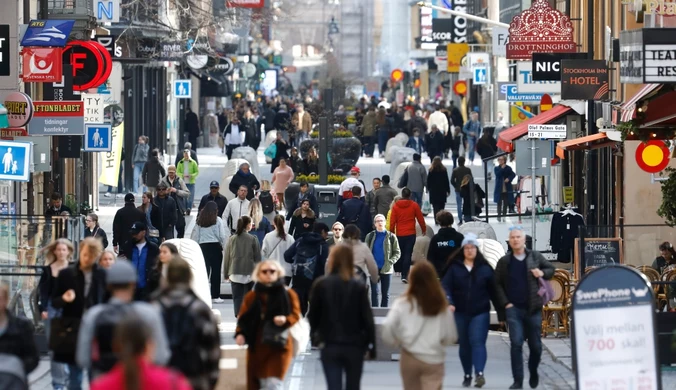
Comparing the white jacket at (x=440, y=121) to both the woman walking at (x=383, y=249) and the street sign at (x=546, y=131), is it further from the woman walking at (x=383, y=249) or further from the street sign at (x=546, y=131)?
the woman walking at (x=383, y=249)

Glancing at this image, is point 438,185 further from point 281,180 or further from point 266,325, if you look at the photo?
point 266,325

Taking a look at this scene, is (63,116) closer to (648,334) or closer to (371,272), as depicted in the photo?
(371,272)

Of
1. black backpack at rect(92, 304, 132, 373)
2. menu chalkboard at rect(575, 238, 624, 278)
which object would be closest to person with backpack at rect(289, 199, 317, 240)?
menu chalkboard at rect(575, 238, 624, 278)

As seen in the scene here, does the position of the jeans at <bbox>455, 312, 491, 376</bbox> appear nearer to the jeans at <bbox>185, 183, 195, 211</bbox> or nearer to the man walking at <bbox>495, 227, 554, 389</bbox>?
the man walking at <bbox>495, 227, 554, 389</bbox>

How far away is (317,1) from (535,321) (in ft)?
562

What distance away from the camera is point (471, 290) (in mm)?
14188

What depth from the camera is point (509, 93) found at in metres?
36.0

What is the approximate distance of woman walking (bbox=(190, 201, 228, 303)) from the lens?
2136 centimetres

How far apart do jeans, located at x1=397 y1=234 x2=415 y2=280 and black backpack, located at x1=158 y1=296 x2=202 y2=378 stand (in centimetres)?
1357

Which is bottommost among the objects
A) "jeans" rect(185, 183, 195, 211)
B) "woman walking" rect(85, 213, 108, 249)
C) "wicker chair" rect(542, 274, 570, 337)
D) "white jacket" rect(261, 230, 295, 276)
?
"wicker chair" rect(542, 274, 570, 337)

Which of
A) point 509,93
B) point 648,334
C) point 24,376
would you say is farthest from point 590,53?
point 24,376

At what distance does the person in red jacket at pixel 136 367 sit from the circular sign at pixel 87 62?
2051 cm

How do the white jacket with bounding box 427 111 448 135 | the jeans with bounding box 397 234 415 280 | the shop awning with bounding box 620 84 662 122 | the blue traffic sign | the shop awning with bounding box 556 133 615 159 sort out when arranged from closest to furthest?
the shop awning with bounding box 620 84 662 122
the jeans with bounding box 397 234 415 280
the shop awning with bounding box 556 133 615 159
the blue traffic sign
the white jacket with bounding box 427 111 448 135

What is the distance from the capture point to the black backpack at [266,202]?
27016 mm
